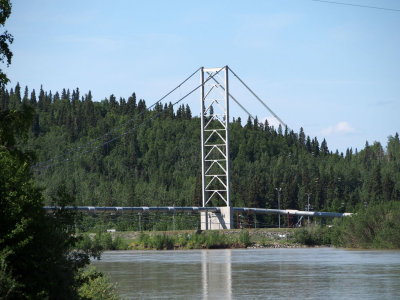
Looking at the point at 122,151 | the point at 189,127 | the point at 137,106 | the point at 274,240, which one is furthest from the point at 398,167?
the point at 274,240

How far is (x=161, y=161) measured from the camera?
154 m

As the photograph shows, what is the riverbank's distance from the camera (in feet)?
203

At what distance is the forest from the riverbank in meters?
36.8

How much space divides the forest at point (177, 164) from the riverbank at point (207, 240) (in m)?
36.8

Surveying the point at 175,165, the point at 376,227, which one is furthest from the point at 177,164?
the point at 376,227

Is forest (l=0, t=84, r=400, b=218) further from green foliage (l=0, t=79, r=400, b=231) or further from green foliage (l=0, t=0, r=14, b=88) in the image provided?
green foliage (l=0, t=0, r=14, b=88)

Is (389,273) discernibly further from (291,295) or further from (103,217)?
(103,217)

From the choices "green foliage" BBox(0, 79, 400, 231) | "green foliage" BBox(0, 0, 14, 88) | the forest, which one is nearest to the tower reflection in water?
"green foliage" BBox(0, 0, 14, 88)

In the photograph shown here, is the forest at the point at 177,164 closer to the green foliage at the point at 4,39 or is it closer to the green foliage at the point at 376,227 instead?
the green foliage at the point at 376,227

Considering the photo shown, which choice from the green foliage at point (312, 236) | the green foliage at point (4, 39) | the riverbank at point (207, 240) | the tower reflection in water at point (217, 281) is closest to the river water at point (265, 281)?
the tower reflection in water at point (217, 281)

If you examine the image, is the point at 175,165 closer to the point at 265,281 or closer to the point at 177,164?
the point at 177,164

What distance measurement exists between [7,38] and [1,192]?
9.20 feet

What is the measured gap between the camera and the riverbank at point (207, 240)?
6175cm

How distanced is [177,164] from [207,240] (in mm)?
87157
